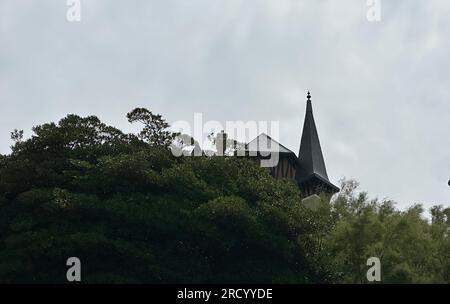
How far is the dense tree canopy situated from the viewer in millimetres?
28516

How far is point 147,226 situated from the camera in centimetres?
2989

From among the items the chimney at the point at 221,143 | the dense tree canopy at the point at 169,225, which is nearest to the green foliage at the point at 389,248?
the dense tree canopy at the point at 169,225

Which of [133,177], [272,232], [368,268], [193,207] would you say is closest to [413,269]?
[368,268]

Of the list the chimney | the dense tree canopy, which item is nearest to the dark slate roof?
the chimney

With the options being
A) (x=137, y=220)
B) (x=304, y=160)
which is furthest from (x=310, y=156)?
(x=137, y=220)

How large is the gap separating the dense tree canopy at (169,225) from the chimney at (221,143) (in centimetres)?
259

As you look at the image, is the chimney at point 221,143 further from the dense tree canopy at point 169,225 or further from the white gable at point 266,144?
the white gable at point 266,144

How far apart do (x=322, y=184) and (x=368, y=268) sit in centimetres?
2709

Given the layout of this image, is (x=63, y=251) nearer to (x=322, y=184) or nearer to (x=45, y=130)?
(x=45, y=130)

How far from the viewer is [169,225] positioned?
2966 centimetres

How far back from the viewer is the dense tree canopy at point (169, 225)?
28.5 metres

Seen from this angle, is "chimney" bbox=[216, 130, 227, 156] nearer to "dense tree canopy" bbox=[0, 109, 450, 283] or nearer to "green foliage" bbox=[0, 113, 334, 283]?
"dense tree canopy" bbox=[0, 109, 450, 283]

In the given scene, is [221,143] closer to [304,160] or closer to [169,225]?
[169,225]

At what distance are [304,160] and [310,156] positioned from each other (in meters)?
0.56
